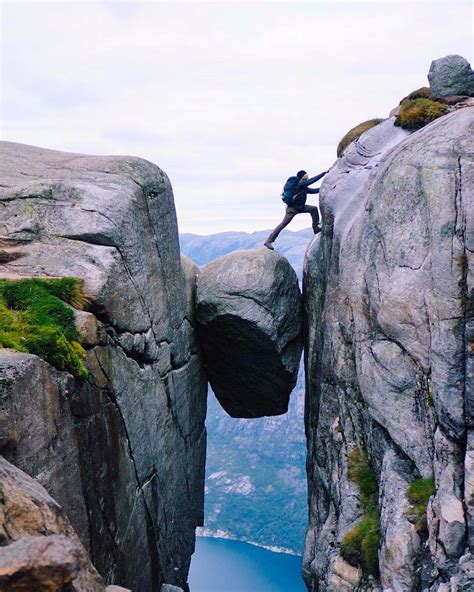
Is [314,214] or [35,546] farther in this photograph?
[314,214]

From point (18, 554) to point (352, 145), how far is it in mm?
18807

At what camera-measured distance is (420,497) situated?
563 inches

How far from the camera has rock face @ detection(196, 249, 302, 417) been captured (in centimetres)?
2514

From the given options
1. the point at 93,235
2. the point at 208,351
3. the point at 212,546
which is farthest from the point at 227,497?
the point at 93,235

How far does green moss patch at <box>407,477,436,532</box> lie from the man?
1365 centimetres

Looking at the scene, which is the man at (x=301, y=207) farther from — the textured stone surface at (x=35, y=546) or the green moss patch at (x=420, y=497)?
the textured stone surface at (x=35, y=546)

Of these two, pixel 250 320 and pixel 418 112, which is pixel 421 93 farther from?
pixel 250 320

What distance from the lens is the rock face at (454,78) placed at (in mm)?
20016

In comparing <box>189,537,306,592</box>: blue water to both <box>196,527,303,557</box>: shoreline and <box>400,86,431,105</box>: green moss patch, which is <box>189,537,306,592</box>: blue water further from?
<box>400,86,431,105</box>: green moss patch

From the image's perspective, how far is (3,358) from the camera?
454 inches

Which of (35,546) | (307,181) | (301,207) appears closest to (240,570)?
(301,207)

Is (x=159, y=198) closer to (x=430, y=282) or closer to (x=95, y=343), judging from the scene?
(x=95, y=343)

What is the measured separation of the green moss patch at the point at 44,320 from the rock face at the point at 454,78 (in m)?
12.9

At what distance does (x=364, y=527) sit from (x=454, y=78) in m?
13.7
